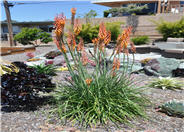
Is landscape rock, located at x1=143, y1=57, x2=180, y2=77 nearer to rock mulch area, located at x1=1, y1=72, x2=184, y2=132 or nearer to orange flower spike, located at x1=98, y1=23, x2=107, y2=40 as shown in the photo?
rock mulch area, located at x1=1, y1=72, x2=184, y2=132

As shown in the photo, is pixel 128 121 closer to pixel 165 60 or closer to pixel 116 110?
pixel 116 110

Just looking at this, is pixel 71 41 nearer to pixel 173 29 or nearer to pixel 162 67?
pixel 162 67

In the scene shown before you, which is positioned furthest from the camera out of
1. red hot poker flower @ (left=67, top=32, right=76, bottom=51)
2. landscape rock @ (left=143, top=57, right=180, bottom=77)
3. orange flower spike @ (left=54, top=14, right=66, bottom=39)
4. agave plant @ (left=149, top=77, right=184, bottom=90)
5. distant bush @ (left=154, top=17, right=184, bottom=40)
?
distant bush @ (left=154, top=17, right=184, bottom=40)

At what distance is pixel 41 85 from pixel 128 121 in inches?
53.8

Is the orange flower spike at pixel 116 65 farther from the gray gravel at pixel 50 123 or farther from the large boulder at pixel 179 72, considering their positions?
the large boulder at pixel 179 72

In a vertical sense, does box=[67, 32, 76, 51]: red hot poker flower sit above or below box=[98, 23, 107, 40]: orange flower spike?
below

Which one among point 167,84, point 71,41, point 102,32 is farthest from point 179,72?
point 71,41

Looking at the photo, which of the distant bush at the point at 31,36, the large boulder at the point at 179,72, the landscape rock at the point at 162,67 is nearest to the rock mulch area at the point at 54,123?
the landscape rock at the point at 162,67

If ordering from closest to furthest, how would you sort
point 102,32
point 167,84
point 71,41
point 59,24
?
point 59,24 < point 102,32 < point 71,41 < point 167,84

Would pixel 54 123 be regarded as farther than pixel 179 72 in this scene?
No

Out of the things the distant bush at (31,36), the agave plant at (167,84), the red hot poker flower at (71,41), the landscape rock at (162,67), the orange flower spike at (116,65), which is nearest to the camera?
the red hot poker flower at (71,41)

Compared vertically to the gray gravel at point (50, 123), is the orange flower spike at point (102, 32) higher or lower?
higher

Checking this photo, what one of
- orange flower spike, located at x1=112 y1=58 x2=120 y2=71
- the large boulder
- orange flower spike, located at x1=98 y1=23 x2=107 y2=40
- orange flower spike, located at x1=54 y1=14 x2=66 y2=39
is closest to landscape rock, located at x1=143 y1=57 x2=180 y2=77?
the large boulder

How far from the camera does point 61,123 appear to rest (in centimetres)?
225
